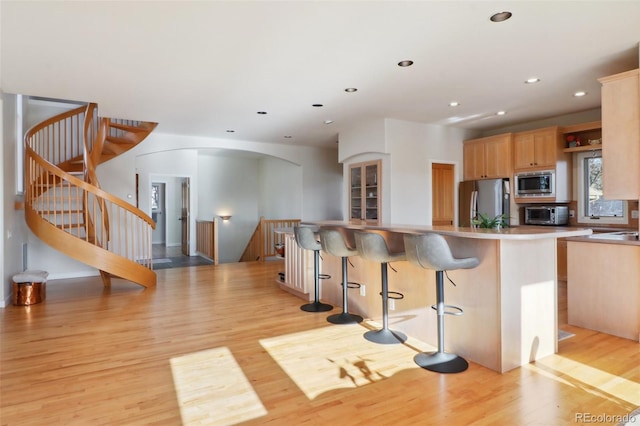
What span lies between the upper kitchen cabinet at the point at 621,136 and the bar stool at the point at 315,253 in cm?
298

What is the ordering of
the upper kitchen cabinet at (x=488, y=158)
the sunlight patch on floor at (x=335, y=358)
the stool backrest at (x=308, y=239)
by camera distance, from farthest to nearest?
the upper kitchen cabinet at (x=488, y=158)
the stool backrest at (x=308, y=239)
the sunlight patch on floor at (x=335, y=358)

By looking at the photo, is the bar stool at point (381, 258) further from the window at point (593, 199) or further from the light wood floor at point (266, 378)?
the window at point (593, 199)

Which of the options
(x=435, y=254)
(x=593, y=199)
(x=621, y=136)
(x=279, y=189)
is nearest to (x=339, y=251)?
(x=435, y=254)

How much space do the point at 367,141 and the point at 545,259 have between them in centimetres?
376

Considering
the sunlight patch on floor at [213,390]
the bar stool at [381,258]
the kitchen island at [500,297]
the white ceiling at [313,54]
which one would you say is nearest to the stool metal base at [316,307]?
the bar stool at [381,258]

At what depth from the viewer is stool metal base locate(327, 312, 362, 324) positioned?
3924 millimetres

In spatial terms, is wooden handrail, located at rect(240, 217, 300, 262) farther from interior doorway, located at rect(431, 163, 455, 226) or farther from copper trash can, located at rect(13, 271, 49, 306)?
copper trash can, located at rect(13, 271, 49, 306)

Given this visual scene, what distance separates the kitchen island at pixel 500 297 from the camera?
2.74 meters

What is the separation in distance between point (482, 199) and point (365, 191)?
2036mm

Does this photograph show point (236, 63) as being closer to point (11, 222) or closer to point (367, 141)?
point (367, 141)

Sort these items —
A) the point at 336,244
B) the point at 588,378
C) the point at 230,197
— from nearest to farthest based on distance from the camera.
→ the point at 588,378 → the point at 336,244 → the point at 230,197

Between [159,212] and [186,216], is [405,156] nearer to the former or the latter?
[186,216]

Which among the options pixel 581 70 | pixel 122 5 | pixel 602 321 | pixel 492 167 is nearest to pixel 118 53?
pixel 122 5

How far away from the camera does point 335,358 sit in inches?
118
